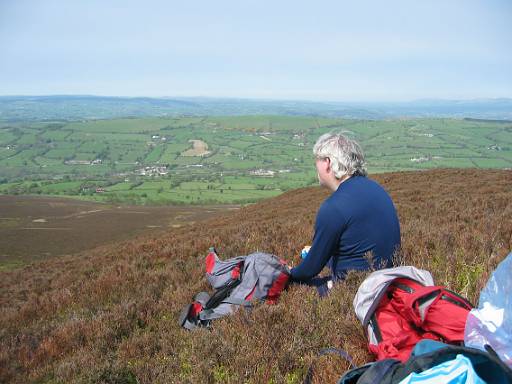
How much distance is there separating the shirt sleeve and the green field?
6298cm

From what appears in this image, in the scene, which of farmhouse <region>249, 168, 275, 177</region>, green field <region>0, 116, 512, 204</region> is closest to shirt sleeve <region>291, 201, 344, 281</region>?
green field <region>0, 116, 512, 204</region>

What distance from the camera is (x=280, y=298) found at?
414cm

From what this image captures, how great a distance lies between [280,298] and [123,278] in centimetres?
414

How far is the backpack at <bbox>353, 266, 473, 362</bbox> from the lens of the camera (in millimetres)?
2467

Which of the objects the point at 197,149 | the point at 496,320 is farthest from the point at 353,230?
the point at 197,149

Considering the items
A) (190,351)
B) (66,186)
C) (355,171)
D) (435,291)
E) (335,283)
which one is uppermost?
(355,171)

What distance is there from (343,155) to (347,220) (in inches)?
29.7

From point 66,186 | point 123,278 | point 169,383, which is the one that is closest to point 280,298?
point 169,383

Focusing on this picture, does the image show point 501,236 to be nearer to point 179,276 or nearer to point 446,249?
point 446,249

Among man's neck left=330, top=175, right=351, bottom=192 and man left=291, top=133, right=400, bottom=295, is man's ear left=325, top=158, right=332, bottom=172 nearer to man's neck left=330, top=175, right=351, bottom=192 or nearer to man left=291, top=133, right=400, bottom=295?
man left=291, top=133, right=400, bottom=295

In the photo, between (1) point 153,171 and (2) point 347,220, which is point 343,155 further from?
(1) point 153,171

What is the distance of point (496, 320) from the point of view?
2127 mm

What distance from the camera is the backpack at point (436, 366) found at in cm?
177

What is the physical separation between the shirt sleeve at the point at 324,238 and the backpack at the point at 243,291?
1.40ft
